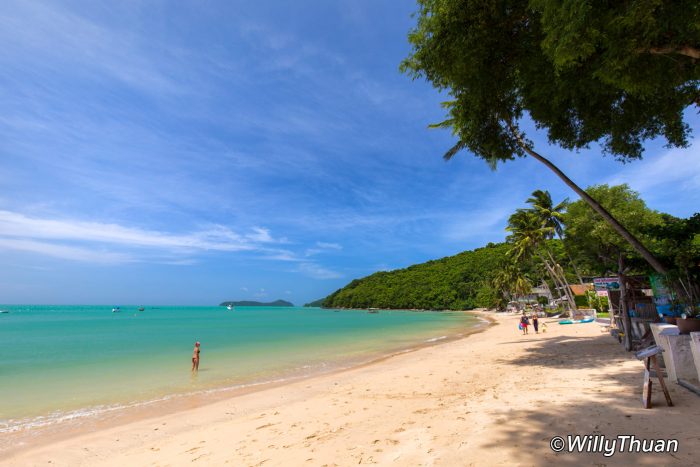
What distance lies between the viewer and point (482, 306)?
93.9 m

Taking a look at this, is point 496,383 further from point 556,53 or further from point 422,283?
point 422,283

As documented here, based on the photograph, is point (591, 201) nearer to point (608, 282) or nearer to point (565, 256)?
point (608, 282)

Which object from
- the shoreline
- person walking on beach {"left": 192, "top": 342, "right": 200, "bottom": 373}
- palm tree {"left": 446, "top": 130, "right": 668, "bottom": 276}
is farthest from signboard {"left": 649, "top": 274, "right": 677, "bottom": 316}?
person walking on beach {"left": 192, "top": 342, "right": 200, "bottom": 373}

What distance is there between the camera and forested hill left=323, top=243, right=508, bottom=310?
327ft

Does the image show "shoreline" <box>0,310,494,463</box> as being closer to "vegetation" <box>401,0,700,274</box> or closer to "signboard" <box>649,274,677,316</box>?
"vegetation" <box>401,0,700,274</box>

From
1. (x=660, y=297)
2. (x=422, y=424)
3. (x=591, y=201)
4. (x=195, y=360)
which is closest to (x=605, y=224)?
(x=660, y=297)

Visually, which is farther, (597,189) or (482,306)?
(482,306)

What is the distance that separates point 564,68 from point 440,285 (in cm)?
11048

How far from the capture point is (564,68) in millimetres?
6656

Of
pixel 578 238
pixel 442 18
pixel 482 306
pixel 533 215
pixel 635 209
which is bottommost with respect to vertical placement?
pixel 482 306

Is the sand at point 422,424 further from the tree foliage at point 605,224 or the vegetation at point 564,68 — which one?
the tree foliage at point 605,224

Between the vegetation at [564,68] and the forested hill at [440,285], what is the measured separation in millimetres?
76789

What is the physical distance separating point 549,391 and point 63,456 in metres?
10.2

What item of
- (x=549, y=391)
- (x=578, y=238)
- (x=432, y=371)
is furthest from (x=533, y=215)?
(x=549, y=391)
